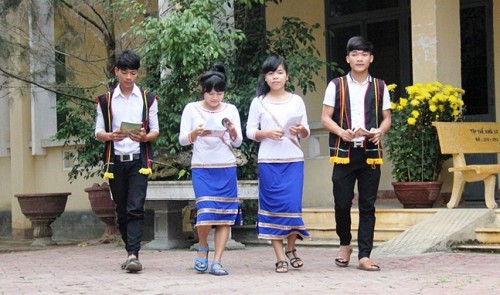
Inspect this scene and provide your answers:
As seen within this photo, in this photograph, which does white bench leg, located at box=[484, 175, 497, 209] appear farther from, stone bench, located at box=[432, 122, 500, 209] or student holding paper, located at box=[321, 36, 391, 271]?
student holding paper, located at box=[321, 36, 391, 271]

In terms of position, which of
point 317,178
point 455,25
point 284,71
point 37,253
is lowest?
point 37,253

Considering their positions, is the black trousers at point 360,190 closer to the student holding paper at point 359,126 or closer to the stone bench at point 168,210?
the student holding paper at point 359,126

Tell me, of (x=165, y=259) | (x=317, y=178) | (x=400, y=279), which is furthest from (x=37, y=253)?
(x=400, y=279)

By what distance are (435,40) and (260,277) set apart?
4.53 metres

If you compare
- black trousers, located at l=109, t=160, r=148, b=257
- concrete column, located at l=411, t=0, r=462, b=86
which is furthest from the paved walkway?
concrete column, located at l=411, t=0, r=462, b=86

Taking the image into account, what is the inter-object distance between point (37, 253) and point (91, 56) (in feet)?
11.4

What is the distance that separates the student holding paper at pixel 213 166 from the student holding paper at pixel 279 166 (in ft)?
0.77

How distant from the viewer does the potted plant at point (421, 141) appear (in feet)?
34.5

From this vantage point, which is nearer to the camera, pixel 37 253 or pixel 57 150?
pixel 37 253

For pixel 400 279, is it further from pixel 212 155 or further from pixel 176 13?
pixel 176 13

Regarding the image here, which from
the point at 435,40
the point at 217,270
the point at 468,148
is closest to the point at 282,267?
the point at 217,270

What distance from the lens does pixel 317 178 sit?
1318cm

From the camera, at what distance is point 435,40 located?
10.8 meters

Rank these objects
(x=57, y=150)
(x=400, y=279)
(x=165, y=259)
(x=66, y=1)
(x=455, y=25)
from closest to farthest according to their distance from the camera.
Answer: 1. (x=400, y=279)
2. (x=165, y=259)
3. (x=455, y=25)
4. (x=66, y=1)
5. (x=57, y=150)
